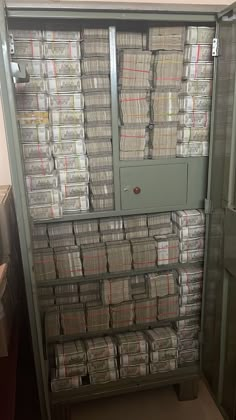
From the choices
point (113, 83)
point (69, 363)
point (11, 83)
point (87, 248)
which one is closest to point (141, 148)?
point (113, 83)

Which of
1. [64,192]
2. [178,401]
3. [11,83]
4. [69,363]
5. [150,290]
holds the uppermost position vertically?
[11,83]

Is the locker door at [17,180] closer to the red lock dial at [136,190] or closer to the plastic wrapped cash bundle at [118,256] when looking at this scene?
the plastic wrapped cash bundle at [118,256]

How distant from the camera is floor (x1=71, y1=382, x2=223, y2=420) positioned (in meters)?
1.84

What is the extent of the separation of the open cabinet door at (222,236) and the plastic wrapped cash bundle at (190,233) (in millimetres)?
46

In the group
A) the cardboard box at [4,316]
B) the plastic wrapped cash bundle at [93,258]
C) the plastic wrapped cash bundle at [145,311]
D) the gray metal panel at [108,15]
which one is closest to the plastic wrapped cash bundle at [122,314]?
the plastic wrapped cash bundle at [145,311]

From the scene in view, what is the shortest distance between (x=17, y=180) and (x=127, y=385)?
4.37ft

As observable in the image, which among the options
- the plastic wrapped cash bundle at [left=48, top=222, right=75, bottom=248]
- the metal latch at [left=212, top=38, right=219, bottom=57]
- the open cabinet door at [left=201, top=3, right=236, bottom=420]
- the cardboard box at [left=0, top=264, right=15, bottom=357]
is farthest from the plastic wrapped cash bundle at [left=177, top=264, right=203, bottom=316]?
the metal latch at [left=212, top=38, right=219, bottom=57]

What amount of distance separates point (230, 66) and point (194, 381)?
1708 millimetres

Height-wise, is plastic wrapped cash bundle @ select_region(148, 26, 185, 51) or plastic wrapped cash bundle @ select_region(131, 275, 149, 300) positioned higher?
plastic wrapped cash bundle @ select_region(148, 26, 185, 51)

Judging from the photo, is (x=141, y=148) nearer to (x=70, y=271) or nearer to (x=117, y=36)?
(x=117, y=36)

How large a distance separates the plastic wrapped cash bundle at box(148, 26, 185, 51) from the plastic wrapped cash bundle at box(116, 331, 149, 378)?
1.49 metres

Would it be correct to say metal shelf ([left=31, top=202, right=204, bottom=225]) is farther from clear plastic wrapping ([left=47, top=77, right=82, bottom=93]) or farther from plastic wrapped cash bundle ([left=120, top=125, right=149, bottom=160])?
clear plastic wrapping ([left=47, top=77, right=82, bottom=93])

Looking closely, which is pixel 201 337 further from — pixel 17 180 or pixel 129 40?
pixel 129 40

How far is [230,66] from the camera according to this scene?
1.42m
